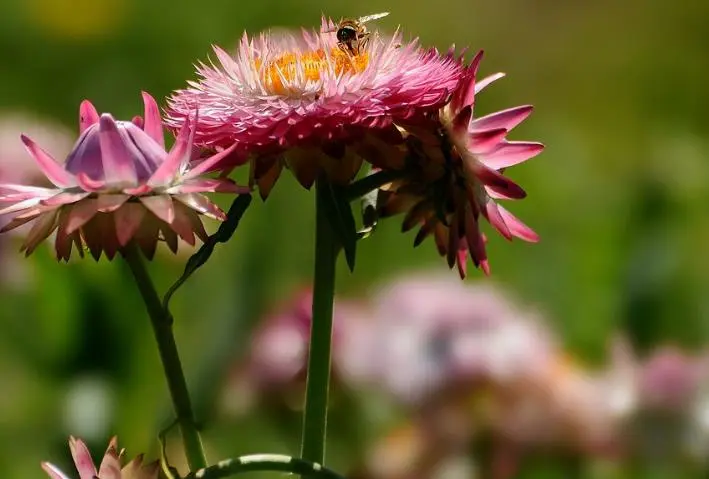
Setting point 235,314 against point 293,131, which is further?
point 235,314

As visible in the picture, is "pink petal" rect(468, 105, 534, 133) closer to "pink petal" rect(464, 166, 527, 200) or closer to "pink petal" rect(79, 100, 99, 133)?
"pink petal" rect(464, 166, 527, 200)

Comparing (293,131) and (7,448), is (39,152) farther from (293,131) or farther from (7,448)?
(7,448)

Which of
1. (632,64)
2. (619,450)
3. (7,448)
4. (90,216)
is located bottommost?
(619,450)

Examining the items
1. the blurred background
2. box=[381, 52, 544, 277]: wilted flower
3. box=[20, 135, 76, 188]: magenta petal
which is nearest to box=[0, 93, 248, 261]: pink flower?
box=[20, 135, 76, 188]: magenta petal

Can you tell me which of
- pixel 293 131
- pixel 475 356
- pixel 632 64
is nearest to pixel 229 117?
pixel 293 131

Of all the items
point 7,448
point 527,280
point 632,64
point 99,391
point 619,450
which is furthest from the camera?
point 632,64

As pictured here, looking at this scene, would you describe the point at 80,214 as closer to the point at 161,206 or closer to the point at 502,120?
the point at 161,206

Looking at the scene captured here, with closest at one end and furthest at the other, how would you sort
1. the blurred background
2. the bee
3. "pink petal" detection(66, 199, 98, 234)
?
"pink petal" detection(66, 199, 98, 234) < the bee < the blurred background
